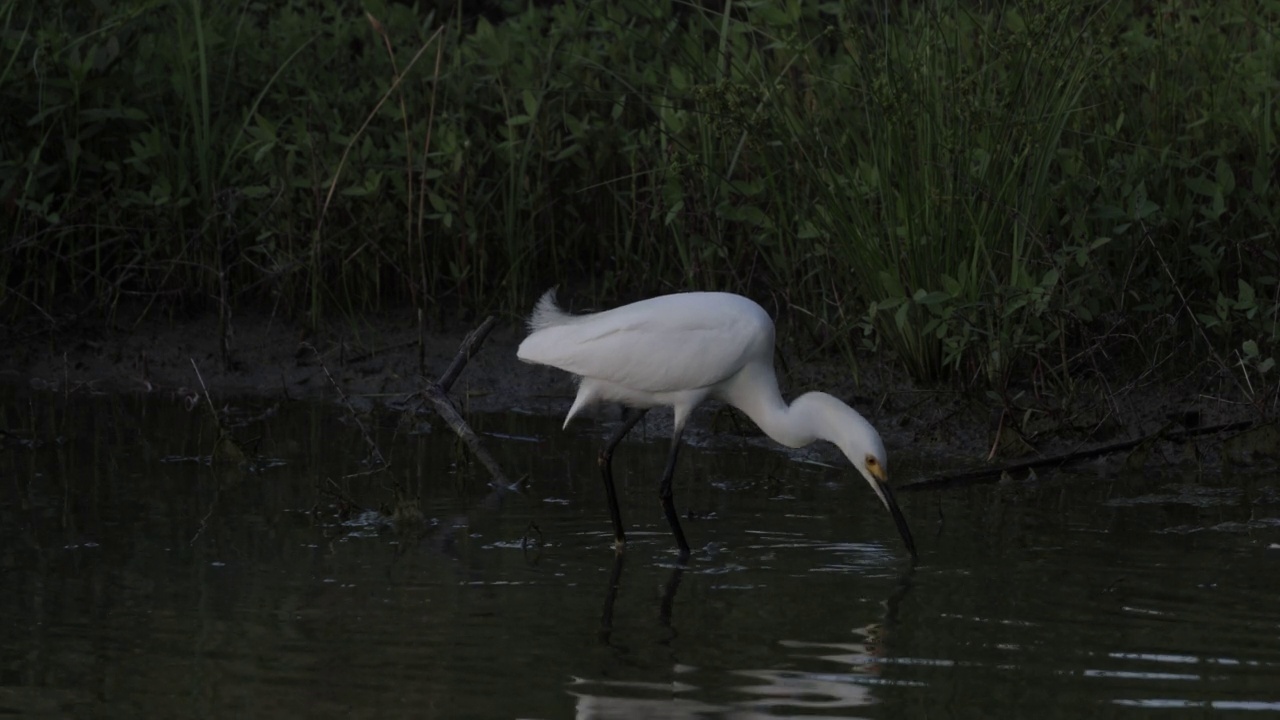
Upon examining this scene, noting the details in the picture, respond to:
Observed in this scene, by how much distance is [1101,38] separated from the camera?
6426 mm

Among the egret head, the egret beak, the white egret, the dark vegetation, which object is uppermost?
the dark vegetation

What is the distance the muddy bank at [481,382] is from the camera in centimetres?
659

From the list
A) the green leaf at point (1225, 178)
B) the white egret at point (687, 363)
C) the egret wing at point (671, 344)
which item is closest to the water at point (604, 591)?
the white egret at point (687, 363)

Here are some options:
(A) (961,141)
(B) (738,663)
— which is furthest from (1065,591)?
(A) (961,141)

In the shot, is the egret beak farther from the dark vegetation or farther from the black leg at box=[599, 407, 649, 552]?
the dark vegetation

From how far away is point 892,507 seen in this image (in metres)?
5.25

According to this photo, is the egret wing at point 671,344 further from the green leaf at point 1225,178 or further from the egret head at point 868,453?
the green leaf at point 1225,178

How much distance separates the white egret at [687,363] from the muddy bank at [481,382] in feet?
3.07

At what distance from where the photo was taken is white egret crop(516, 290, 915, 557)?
569 centimetres

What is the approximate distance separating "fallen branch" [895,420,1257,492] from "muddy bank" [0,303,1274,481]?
3.3 inches

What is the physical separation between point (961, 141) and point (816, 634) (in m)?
2.58

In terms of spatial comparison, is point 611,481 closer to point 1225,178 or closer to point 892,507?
point 892,507

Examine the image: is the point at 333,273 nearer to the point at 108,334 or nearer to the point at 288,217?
the point at 288,217

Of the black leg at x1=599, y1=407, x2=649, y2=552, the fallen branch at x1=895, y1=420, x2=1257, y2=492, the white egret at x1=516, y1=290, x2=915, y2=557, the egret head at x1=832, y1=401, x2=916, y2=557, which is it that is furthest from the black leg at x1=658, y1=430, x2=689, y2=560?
the fallen branch at x1=895, y1=420, x2=1257, y2=492
